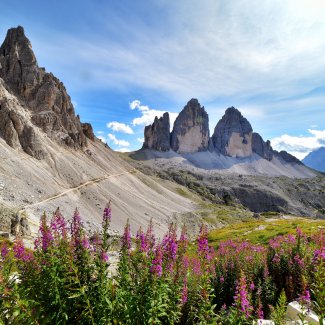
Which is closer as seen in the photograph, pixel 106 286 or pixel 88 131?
pixel 106 286

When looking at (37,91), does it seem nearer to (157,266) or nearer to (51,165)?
(51,165)

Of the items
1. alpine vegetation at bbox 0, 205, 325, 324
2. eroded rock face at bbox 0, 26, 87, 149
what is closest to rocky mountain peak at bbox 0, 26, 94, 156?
eroded rock face at bbox 0, 26, 87, 149

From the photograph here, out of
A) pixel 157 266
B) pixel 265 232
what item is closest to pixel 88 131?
pixel 265 232

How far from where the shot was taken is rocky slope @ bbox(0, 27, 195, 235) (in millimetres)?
59862

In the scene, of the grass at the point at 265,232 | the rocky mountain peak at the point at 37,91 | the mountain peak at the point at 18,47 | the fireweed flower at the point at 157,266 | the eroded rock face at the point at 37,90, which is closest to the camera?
the fireweed flower at the point at 157,266

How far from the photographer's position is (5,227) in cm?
3738

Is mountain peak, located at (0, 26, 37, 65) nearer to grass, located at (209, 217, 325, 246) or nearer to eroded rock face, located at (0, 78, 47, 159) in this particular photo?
eroded rock face, located at (0, 78, 47, 159)

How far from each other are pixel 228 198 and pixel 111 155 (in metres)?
86.1

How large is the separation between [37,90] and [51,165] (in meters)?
40.2

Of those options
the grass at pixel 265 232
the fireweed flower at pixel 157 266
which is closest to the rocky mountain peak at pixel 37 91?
the grass at pixel 265 232

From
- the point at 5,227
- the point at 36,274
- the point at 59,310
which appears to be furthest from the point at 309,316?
the point at 5,227

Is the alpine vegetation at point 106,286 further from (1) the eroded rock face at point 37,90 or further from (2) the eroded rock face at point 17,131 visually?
(1) the eroded rock face at point 37,90

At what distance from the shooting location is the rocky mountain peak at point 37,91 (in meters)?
97.2

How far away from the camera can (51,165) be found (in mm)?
79250
